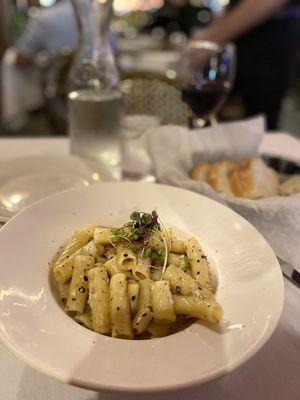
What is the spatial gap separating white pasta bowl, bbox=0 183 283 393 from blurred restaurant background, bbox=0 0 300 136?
16.8 inches

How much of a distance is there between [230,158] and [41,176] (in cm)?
47

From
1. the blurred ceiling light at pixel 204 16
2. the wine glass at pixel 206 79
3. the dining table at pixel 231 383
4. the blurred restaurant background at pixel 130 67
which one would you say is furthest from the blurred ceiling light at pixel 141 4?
the dining table at pixel 231 383

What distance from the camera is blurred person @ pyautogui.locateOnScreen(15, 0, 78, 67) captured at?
254cm

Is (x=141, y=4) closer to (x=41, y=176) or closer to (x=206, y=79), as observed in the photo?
(x=206, y=79)

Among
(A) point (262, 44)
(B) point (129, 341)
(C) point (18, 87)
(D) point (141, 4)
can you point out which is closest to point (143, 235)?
(B) point (129, 341)

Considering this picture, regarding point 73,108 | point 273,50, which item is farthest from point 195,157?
point 273,50

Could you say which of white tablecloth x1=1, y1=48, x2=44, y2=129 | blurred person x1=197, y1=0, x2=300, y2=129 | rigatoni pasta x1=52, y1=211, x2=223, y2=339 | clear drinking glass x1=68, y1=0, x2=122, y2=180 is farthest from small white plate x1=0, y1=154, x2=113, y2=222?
white tablecloth x1=1, y1=48, x2=44, y2=129

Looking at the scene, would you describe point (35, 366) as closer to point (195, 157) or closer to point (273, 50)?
point (195, 157)

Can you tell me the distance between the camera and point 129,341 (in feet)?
1.68

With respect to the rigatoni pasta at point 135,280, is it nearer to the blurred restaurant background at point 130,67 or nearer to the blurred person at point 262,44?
the blurred restaurant background at point 130,67

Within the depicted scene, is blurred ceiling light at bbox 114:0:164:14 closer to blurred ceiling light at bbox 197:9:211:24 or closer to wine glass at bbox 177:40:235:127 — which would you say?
blurred ceiling light at bbox 197:9:211:24

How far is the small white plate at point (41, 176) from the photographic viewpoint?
0.86 meters

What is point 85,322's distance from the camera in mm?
578

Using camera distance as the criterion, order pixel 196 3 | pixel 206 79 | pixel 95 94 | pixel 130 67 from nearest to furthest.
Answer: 1. pixel 95 94
2. pixel 206 79
3. pixel 130 67
4. pixel 196 3
